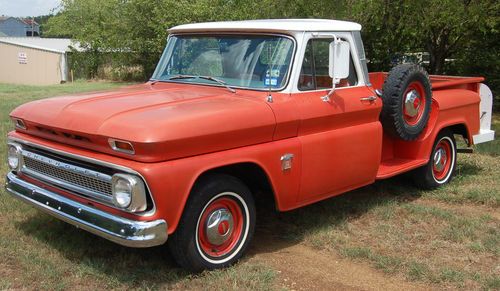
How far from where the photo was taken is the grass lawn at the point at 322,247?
3.99 meters

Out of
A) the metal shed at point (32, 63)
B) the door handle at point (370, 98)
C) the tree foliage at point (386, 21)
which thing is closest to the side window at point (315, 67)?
the door handle at point (370, 98)

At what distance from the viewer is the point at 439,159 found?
6.50 metres

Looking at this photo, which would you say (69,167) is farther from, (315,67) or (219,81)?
(315,67)

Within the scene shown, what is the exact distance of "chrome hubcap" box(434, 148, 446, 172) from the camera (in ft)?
21.1

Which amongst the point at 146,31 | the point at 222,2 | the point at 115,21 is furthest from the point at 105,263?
the point at 115,21

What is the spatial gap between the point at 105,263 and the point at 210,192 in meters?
1.02

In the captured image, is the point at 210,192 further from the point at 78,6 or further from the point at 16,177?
the point at 78,6

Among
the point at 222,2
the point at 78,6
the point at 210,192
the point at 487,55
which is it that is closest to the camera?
the point at 210,192

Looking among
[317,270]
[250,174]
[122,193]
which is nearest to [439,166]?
[317,270]

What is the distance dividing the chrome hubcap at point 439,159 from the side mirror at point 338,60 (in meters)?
2.32

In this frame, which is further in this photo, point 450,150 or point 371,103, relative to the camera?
point 450,150

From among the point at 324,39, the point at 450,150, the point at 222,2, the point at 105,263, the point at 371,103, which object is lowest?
the point at 105,263

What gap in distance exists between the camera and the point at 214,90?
4711 millimetres

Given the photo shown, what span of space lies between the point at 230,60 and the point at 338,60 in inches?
36.4
